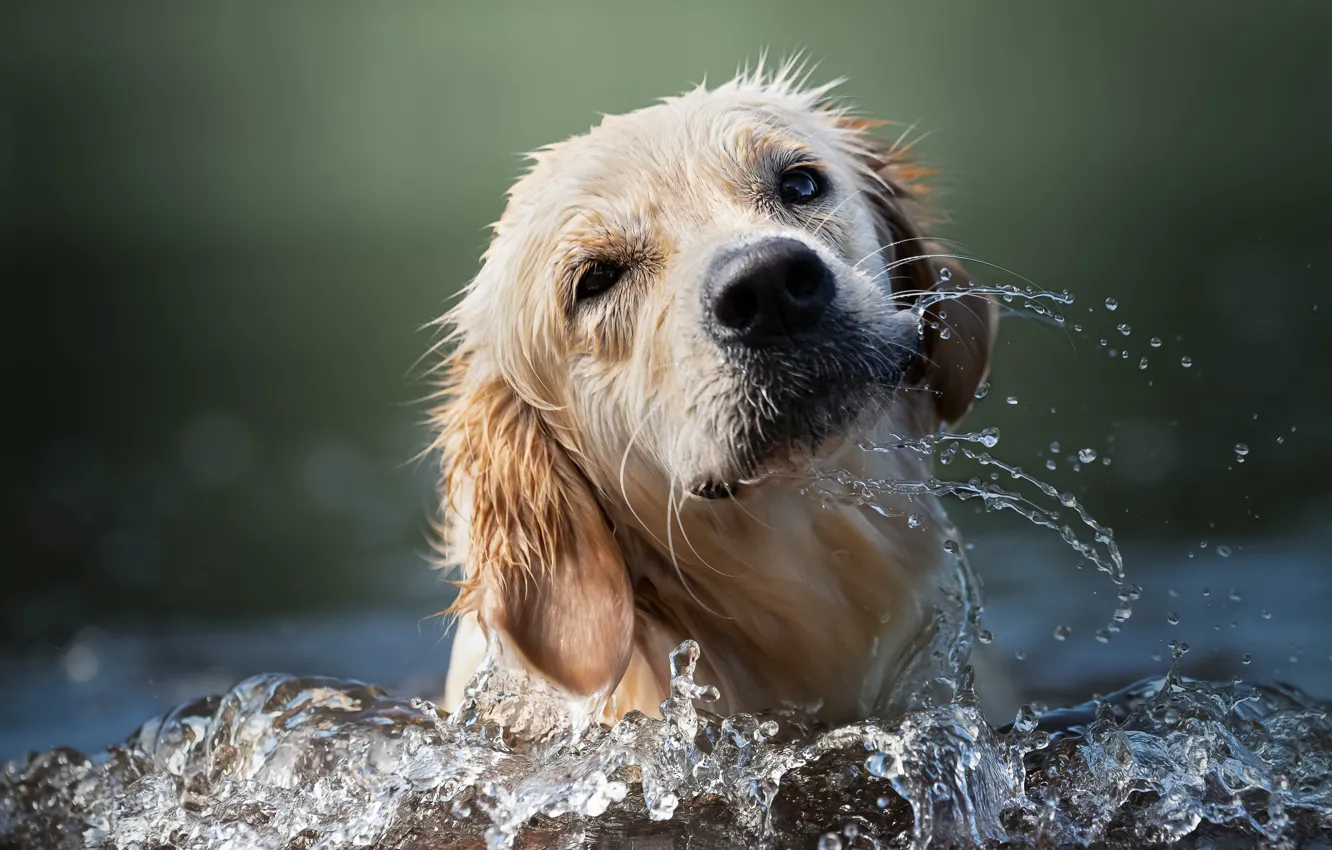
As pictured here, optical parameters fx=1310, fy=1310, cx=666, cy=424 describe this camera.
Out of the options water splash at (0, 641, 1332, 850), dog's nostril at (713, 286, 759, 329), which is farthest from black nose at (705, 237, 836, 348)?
water splash at (0, 641, 1332, 850)

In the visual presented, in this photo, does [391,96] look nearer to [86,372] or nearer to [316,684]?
[86,372]

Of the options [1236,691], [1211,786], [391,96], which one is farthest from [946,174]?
[391,96]

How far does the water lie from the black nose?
36cm

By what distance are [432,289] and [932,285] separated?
4.78 meters

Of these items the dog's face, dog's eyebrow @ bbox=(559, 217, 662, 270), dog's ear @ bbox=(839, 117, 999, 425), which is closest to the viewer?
the dog's face

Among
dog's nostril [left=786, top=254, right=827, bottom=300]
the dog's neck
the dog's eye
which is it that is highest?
the dog's eye

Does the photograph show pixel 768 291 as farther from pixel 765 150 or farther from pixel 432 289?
pixel 432 289

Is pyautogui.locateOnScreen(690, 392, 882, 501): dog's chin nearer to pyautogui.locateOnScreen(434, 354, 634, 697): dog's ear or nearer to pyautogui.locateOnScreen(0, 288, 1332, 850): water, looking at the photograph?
pyautogui.locateOnScreen(0, 288, 1332, 850): water

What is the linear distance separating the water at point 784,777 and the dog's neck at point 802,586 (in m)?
0.04

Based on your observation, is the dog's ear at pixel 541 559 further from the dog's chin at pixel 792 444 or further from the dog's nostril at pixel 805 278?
the dog's nostril at pixel 805 278

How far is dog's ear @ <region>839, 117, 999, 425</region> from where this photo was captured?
2.67m

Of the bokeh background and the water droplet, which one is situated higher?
the bokeh background

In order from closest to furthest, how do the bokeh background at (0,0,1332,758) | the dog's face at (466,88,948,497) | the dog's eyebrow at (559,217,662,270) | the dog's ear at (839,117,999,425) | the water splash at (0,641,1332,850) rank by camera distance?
1. the water splash at (0,641,1332,850)
2. the dog's face at (466,88,948,497)
3. the dog's eyebrow at (559,217,662,270)
4. the dog's ear at (839,117,999,425)
5. the bokeh background at (0,0,1332,758)

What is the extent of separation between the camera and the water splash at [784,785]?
2047mm
